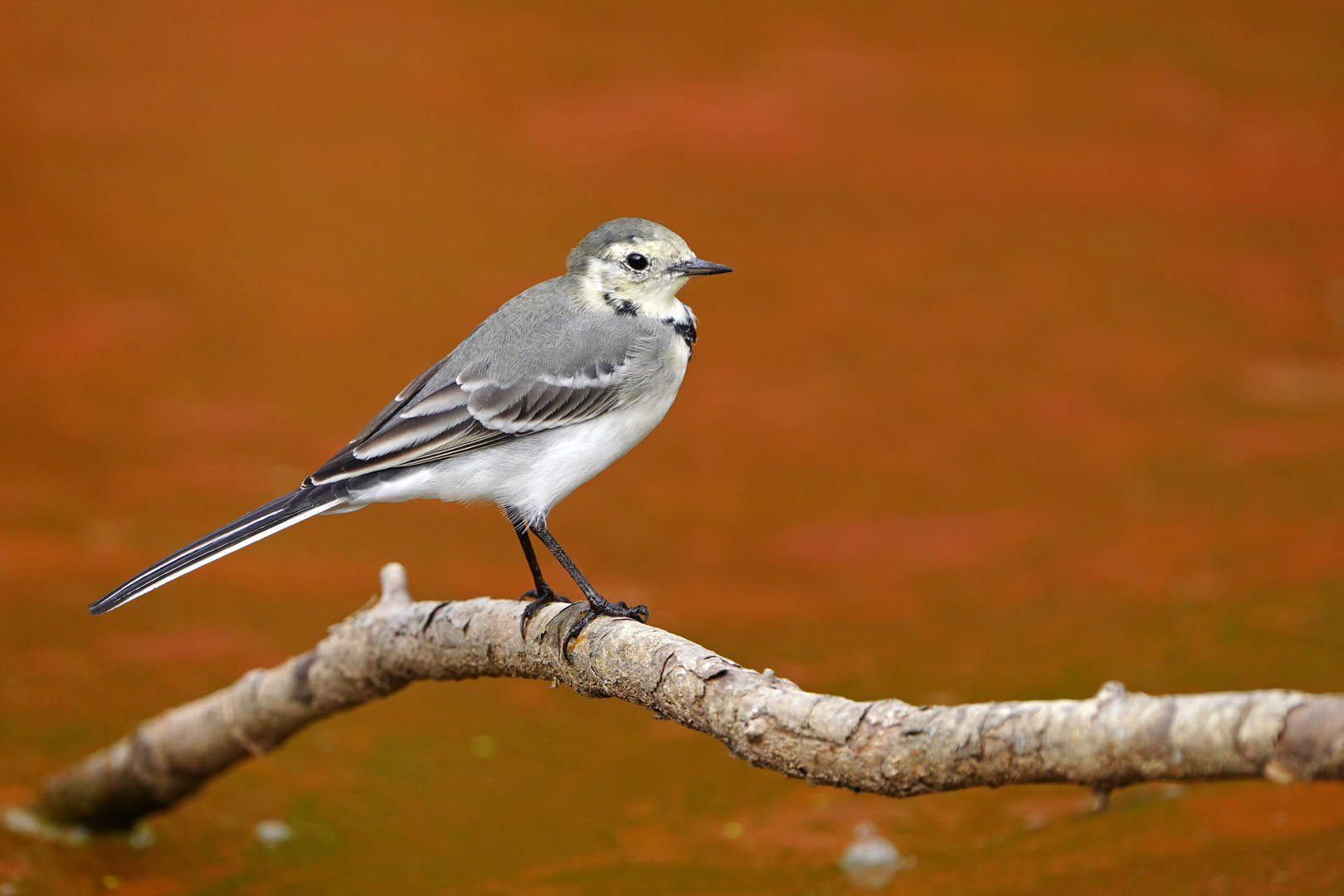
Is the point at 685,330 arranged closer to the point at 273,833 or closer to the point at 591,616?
the point at 591,616

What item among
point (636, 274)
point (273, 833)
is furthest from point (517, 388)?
point (273, 833)

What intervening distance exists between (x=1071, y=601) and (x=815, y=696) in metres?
4.59

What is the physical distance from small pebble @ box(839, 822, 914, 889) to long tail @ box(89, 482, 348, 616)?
238cm

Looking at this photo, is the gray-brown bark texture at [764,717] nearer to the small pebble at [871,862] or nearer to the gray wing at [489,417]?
the gray wing at [489,417]

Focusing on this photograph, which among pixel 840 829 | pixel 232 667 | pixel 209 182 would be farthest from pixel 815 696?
pixel 209 182

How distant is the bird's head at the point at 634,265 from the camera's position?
11.8ft

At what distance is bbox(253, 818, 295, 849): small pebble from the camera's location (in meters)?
4.87

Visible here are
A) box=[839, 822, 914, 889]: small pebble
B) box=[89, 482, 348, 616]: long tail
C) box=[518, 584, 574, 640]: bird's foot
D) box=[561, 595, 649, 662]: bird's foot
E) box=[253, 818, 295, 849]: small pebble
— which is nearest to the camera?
box=[89, 482, 348, 616]: long tail

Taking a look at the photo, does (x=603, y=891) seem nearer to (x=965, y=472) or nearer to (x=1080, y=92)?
(x=965, y=472)

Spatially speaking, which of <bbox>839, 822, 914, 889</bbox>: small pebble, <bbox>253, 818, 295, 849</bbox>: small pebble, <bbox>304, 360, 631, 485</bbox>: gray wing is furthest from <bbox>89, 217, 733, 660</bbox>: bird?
<bbox>253, 818, 295, 849</bbox>: small pebble

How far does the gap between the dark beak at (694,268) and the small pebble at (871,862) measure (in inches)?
90.3

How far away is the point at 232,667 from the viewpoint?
20.2ft

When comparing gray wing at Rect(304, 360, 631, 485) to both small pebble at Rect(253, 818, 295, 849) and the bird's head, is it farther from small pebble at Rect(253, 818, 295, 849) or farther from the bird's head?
small pebble at Rect(253, 818, 295, 849)

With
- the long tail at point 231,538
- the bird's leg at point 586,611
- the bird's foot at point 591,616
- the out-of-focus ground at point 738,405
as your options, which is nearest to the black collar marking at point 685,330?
the bird's leg at point 586,611
